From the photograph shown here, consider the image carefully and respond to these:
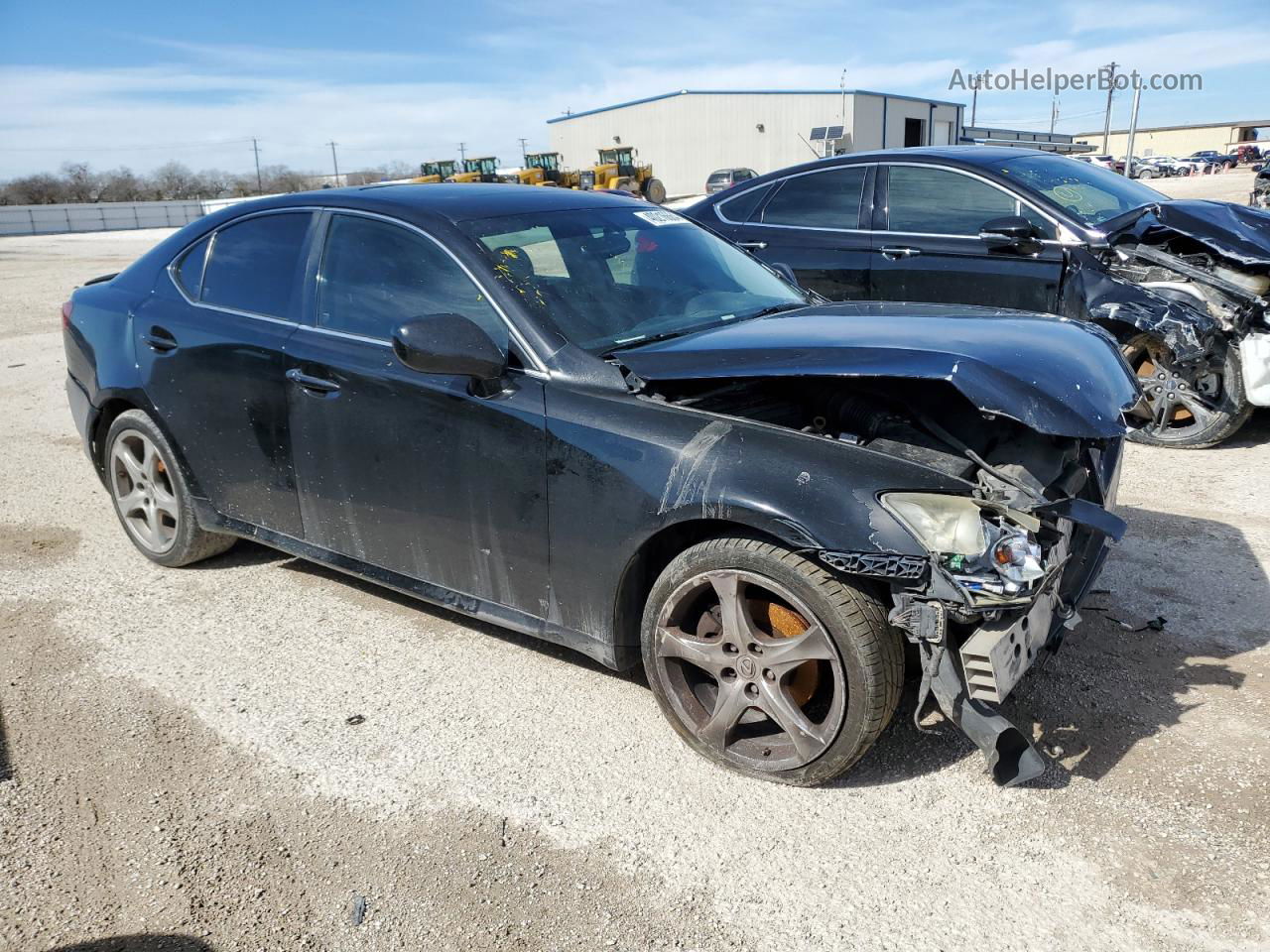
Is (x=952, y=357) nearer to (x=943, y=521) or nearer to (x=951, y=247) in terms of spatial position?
(x=943, y=521)

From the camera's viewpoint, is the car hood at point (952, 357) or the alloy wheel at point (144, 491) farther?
the alloy wheel at point (144, 491)

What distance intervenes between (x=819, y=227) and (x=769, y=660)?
4.62m

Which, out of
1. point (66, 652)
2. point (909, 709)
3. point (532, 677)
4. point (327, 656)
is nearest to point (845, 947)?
point (909, 709)

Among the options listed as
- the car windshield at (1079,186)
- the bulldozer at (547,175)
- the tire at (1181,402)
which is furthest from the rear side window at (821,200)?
the bulldozer at (547,175)

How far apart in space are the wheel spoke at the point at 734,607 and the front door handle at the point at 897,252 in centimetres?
417

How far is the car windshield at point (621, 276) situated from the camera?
133 inches

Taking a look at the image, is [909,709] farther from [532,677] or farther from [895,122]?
[895,122]

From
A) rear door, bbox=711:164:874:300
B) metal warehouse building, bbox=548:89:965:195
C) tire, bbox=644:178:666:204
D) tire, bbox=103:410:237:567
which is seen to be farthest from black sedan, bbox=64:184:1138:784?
metal warehouse building, bbox=548:89:965:195

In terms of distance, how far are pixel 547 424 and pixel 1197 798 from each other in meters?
2.16

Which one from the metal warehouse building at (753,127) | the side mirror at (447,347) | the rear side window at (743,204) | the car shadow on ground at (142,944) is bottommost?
the car shadow on ground at (142,944)

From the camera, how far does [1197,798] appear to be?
9.26 feet

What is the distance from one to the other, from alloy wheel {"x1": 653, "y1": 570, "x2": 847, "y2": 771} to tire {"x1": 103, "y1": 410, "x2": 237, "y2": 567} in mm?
2494

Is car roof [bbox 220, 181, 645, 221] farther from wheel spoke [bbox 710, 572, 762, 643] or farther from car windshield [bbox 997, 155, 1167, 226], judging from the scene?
car windshield [bbox 997, 155, 1167, 226]

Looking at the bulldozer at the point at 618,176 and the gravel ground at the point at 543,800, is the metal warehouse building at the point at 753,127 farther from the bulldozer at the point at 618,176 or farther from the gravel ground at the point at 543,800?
the gravel ground at the point at 543,800
